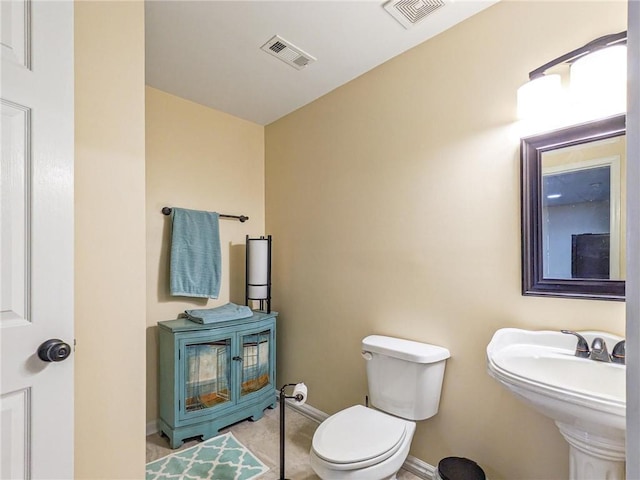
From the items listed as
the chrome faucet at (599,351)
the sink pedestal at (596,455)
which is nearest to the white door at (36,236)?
the sink pedestal at (596,455)

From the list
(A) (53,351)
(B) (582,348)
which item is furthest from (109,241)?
(B) (582,348)

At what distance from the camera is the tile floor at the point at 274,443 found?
1.77 metres

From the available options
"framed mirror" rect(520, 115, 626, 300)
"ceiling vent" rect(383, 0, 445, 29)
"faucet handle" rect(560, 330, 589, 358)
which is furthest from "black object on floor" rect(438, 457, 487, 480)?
"ceiling vent" rect(383, 0, 445, 29)

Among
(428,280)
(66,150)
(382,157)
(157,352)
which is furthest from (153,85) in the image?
(428,280)

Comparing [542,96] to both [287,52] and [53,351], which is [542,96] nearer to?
[287,52]

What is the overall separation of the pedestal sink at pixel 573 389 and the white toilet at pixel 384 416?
42 centimetres

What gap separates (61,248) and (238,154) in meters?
1.86

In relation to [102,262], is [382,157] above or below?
above

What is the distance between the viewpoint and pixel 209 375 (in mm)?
2123

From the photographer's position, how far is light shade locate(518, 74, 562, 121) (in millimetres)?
1331

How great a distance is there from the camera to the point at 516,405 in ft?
4.67

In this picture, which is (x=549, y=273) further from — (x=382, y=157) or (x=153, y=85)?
(x=153, y=85)

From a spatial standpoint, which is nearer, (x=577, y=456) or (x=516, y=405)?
(x=577, y=456)

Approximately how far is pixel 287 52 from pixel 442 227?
1312 millimetres
